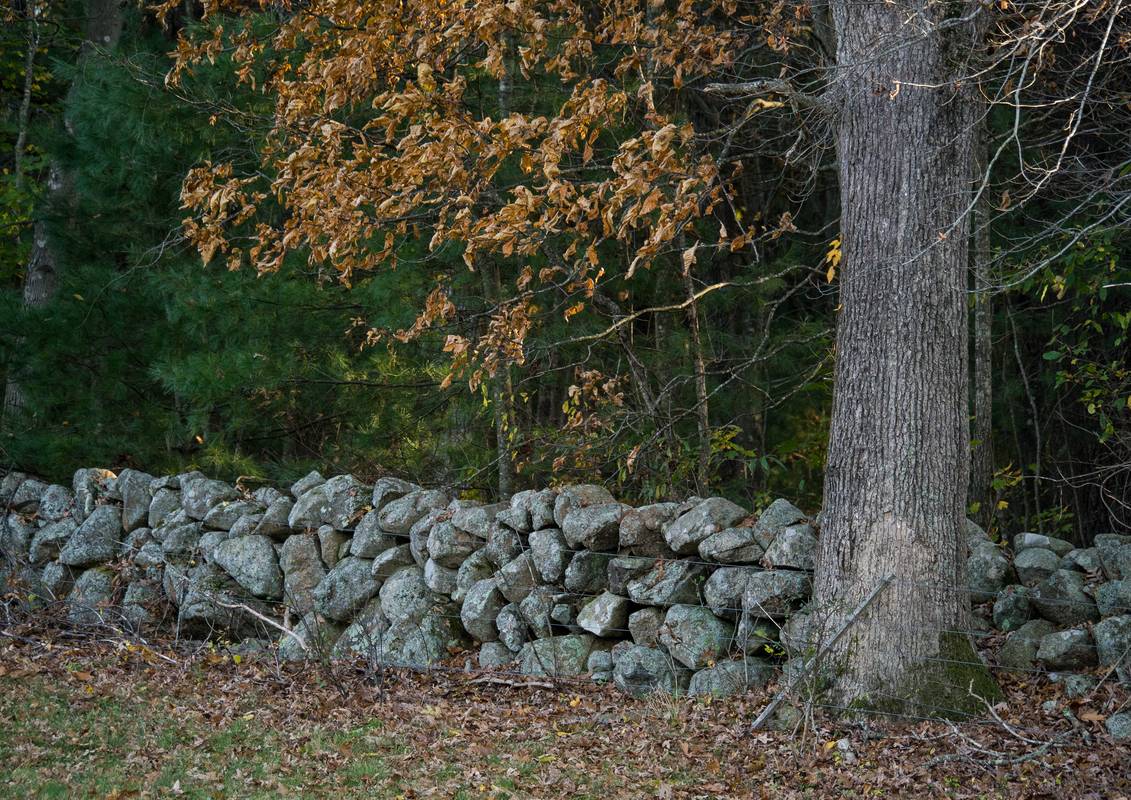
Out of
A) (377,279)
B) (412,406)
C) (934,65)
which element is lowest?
(412,406)

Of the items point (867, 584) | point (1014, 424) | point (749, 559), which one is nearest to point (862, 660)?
point (867, 584)

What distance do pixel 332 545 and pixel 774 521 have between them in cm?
349

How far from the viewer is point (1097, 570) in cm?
634

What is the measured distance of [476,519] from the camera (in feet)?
25.8

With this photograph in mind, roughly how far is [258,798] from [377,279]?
5319 millimetres

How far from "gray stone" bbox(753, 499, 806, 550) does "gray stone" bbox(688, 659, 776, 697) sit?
736 millimetres

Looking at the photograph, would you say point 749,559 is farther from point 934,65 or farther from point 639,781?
point 934,65

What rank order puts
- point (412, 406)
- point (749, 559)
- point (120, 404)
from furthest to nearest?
1. point (120, 404)
2. point (412, 406)
3. point (749, 559)

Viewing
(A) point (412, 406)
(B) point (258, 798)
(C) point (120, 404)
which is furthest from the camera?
(C) point (120, 404)

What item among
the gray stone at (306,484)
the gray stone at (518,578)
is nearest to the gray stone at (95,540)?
the gray stone at (306,484)

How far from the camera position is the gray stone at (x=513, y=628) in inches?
294

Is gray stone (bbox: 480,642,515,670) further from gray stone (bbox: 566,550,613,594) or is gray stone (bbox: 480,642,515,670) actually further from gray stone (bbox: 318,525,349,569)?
gray stone (bbox: 318,525,349,569)

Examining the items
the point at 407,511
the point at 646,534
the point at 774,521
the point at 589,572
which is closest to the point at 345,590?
the point at 407,511

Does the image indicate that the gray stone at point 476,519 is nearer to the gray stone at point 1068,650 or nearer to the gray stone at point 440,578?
the gray stone at point 440,578
